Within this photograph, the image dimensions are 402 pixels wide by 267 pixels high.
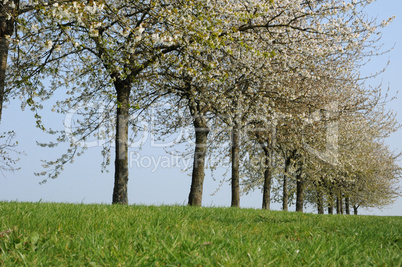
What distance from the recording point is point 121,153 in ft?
44.8

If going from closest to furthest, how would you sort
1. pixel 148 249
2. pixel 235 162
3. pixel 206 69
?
pixel 148 249
pixel 206 69
pixel 235 162

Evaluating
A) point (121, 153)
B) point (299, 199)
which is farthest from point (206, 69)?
point (299, 199)

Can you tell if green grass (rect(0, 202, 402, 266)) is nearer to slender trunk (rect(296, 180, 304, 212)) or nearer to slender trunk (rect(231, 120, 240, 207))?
slender trunk (rect(231, 120, 240, 207))

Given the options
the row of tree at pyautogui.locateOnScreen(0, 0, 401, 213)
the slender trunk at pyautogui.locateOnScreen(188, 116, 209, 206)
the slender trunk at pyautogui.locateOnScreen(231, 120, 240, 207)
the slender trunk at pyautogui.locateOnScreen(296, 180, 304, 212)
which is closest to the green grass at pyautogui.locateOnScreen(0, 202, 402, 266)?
the row of tree at pyautogui.locateOnScreen(0, 0, 401, 213)

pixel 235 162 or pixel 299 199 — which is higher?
→ pixel 235 162

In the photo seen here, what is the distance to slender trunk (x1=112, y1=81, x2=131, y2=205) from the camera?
44.5 ft

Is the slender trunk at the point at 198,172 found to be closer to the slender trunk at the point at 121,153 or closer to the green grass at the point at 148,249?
the slender trunk at the point at 121,153

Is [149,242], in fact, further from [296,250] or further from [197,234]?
[296,250]

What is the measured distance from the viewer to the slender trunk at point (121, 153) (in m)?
13.6

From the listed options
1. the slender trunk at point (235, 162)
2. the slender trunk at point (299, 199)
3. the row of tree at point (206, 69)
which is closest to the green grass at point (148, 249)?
the row of tree at point (206, 69)

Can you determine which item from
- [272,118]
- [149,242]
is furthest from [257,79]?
[149,242]

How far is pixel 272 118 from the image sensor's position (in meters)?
15.5

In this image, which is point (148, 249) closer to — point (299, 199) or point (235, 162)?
point (235, 162)

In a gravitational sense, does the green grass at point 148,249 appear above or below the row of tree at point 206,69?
below
